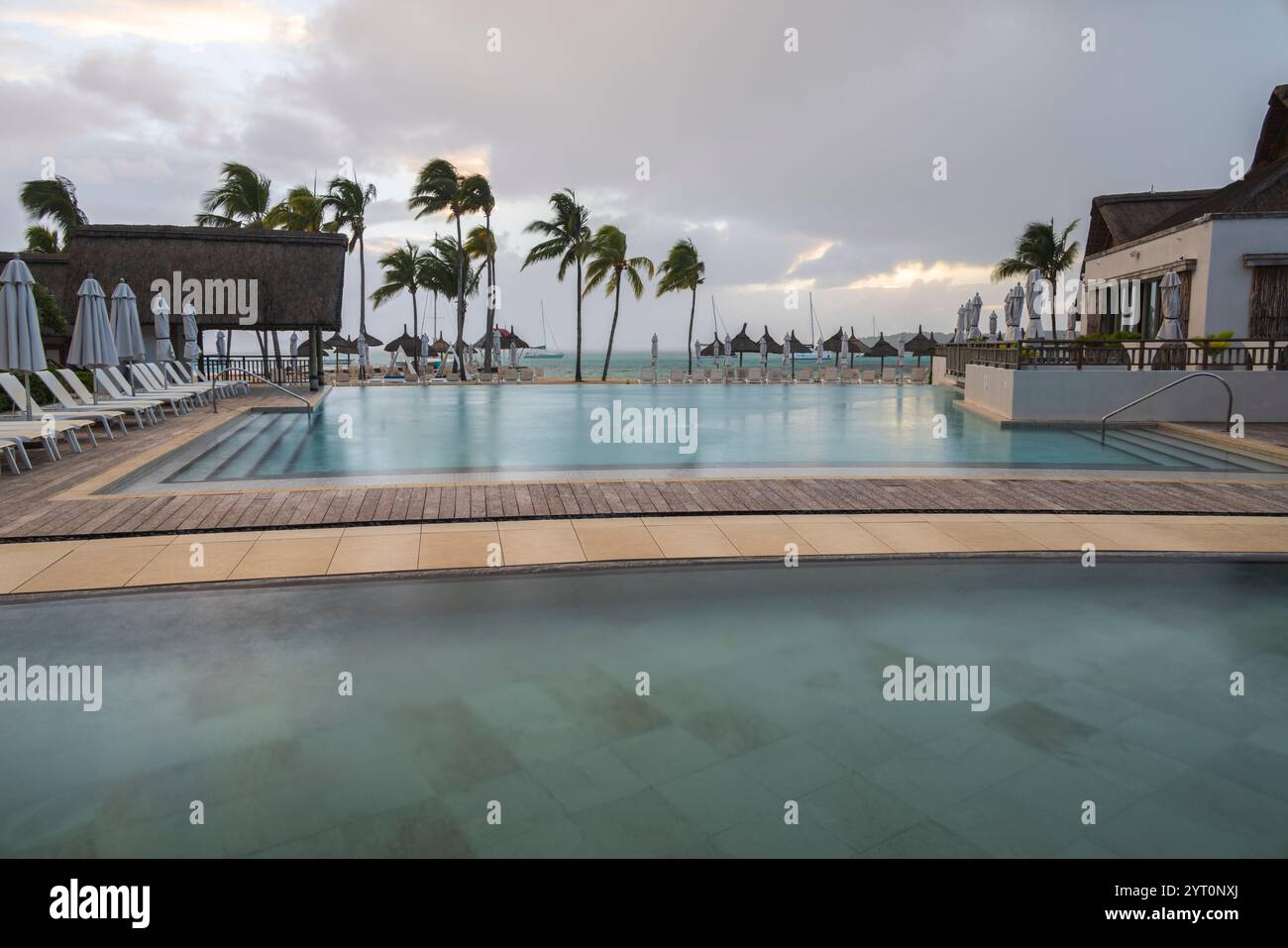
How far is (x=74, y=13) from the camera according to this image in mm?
15641

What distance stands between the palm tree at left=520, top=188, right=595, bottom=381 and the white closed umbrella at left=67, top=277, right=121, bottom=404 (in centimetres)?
2102

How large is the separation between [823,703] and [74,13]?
1900 centimetres

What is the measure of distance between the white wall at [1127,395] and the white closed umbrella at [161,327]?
66.1ft

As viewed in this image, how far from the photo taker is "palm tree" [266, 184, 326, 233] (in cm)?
3519

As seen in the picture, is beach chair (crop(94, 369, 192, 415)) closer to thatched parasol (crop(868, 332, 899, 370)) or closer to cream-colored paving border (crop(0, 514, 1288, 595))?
cream-colored paving border (crop(0, 514, 1288, 595))

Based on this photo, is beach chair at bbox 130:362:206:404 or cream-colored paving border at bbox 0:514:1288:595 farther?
beach chair at bbox 130:362:206:404

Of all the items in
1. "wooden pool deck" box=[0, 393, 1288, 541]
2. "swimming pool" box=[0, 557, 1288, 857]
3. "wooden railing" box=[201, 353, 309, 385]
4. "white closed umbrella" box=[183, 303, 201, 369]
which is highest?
"white closed umbrella" box=[183, 303, 201, 369]

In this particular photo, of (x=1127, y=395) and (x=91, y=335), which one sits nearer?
(x=91, y=335)

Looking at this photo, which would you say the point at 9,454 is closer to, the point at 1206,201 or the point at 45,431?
the point at 45,431

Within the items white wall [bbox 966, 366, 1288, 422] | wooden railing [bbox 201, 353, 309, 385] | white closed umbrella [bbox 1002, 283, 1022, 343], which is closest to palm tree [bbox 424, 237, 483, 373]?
wooden railing [bbox 201, 353, 309, 385]

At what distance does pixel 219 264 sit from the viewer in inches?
957

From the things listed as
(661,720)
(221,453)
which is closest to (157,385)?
(221,453)

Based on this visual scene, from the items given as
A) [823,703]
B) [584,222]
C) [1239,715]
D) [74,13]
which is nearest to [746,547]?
[823,703]

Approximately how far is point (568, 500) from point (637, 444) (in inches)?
203
